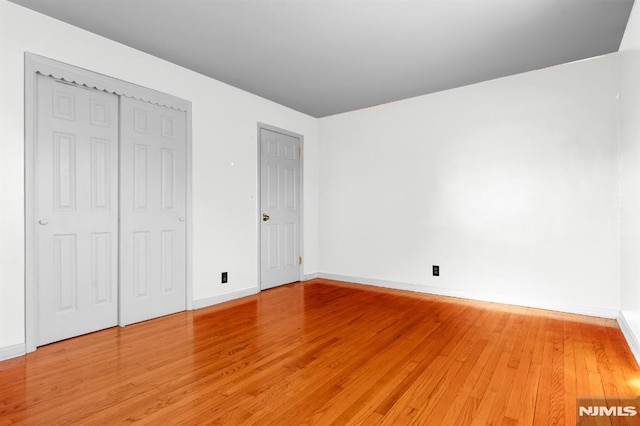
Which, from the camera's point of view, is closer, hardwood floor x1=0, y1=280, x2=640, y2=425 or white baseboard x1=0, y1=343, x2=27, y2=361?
hardwood floor x1=0, y1=280, x2=640, y2=425

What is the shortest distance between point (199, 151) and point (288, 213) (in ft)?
5.54

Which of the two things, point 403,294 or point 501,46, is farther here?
point 403,294

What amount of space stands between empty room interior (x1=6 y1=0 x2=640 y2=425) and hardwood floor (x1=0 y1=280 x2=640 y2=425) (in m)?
0.02

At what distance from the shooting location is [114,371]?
2262mm

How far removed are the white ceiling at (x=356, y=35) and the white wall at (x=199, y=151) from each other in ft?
0.51

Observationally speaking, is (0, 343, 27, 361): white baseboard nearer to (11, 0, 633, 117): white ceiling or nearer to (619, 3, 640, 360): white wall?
(11, 0, 633, 117): white ceiling

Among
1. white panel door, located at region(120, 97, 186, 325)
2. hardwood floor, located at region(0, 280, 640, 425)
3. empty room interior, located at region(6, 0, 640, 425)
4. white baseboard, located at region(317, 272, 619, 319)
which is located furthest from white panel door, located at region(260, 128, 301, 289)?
hardwood floor, located at region(0, 280, 640, 425)

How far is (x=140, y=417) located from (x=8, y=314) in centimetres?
155

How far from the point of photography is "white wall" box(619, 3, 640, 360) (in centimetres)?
243

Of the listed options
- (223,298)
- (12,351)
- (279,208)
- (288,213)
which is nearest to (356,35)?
(279,208)

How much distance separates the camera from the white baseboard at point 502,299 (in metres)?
3.40

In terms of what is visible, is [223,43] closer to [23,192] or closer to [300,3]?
[300,3]

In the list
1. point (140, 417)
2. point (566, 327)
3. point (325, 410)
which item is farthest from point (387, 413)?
point (566, 327)

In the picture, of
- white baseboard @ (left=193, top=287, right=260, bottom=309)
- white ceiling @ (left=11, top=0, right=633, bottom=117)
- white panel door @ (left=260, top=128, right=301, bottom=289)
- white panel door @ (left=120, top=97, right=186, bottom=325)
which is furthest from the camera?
white panel door @ (left=260, top=128, right=301, bottom=289)
